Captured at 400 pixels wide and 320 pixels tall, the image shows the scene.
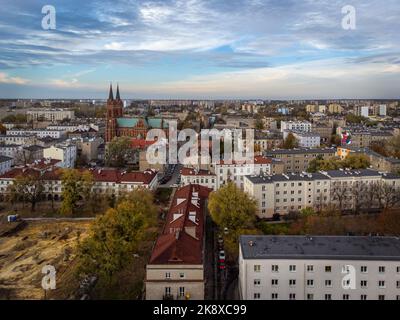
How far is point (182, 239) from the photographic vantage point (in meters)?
14.9

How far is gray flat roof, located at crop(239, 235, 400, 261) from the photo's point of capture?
1296 cm

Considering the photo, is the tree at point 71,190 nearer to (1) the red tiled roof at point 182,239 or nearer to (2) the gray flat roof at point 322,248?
(1) the red tiled roof at point 182,239

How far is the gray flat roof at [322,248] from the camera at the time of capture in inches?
510

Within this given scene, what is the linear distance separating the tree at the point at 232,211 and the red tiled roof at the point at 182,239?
99cm

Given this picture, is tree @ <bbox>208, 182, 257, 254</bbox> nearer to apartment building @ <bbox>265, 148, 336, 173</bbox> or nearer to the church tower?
apartment building @ <bbox>265, 148, 336, 173</bbox>

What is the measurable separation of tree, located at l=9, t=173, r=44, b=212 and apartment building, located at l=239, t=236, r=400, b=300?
58.3 ft

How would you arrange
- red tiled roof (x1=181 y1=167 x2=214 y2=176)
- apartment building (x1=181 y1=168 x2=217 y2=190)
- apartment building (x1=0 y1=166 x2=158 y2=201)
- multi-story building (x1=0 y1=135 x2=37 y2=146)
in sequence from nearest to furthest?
apartment building (x1=0 y1=166 x2=158 y2=201)
apartment building (x1=181 y1=168 x2=217 y2=190)
red tiled roof (x1=181 y1=167 x2=214 y2=176)
multi-story building (x1=0 y1=135 x2=37 y2=146)

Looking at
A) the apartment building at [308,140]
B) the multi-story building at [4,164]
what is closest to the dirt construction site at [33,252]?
the multi-story building at [4,164]

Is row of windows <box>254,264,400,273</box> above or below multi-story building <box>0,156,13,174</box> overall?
below

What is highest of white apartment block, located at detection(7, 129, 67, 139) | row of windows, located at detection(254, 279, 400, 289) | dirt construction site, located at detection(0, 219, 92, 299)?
white apartment block, located at detection(7, 129, 67, 139)

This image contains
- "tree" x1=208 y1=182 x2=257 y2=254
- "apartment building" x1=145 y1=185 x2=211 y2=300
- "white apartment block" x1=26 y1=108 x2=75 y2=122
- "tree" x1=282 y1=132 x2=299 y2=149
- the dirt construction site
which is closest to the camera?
"apartment building" x1=145 y1=185 x2=211 y2=300

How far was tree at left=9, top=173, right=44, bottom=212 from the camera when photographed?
1035 inches

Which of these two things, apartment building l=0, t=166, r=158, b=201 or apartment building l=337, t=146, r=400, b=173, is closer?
apartment building l=0, t=166, r=158, b=201

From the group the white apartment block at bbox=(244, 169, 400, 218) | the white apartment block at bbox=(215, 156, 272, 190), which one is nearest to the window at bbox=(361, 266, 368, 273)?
the white apartment block at bbox=(244, 169, 400, 218)
